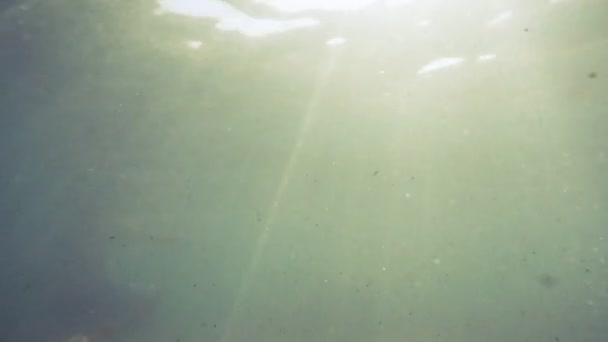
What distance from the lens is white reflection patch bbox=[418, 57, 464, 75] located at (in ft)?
36.8

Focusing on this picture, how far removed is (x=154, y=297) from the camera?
73.1ft

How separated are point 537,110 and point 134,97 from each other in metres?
13.6

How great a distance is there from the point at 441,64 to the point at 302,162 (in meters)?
7.45

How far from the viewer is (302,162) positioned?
55.9ft

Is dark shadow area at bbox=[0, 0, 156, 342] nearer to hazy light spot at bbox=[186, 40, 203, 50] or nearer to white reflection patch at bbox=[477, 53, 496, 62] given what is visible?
hazy light spot at bbox=[186, 40, 203, 50]

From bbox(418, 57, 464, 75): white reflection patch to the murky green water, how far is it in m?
0.06

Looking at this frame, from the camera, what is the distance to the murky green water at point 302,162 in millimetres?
10711

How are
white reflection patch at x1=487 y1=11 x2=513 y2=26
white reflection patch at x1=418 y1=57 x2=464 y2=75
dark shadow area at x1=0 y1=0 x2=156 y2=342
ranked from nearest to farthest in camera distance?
white reflection patch at x1=487 y1=11 x2=513 y2=26, white reflection patch at x1=418 y1=57 x2=464 y2=75, dark shadow area at x1=0 y1=0 x2=156 y2=342

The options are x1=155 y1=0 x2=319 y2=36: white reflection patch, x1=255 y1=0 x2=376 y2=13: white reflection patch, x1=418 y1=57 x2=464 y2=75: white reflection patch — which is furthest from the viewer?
x1=418 y1=57 x2=464 y2=75: white reflection patch

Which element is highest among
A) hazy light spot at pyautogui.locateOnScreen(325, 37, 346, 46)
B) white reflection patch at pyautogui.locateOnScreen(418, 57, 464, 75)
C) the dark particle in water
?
hazy light spot at pyautogui.locateOnScreen(325, 37, 346, 46)

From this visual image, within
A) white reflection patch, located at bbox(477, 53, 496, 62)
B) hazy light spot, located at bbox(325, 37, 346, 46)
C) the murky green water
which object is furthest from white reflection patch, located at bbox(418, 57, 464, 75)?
hazy light spot, located at bbox(325, 37, 346, 46)

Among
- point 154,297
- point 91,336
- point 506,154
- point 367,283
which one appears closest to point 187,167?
point 91,336

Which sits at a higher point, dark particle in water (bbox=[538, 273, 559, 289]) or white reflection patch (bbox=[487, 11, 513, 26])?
white reflection patch (bbox=[487, 11, 513, 26])

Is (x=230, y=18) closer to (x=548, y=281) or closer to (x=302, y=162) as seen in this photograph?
(x=302, y=162)
